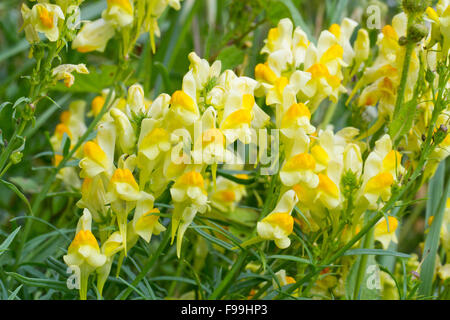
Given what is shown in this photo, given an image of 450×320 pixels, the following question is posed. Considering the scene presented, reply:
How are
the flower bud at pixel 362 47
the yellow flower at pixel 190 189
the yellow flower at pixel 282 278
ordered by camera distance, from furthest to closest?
1. the flower bud at pixel 362 47
2. the yellow flower at pixel 282 278
3. the yellow flower at pixel 190 189

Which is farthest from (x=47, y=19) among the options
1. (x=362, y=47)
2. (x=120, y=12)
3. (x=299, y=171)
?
(x=362, y=47)

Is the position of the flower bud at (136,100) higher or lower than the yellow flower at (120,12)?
lower

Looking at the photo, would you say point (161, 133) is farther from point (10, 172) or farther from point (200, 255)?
point (10, 172)

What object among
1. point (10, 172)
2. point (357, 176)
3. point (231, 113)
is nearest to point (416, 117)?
point (357, 176)

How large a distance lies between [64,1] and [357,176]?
39cm

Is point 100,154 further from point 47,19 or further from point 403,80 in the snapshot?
point 403,80

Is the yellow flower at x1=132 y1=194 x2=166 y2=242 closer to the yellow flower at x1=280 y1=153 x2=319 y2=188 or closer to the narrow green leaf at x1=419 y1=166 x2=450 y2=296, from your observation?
the yellow flower at x1=280 y1=153 x2=319 y2=188

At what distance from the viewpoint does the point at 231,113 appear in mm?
619

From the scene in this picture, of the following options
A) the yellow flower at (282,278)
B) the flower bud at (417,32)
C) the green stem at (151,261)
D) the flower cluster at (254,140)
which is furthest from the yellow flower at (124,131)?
the flower bud at (417,32)

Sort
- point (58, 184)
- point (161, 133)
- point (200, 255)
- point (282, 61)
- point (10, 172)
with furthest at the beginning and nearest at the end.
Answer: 1. point (10, 172)
2. point (58, 184)
3. point (200, 255)
4. point (282, 61)
5. point (161, 133)

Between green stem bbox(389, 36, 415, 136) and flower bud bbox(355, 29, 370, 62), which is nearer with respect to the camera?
green stem bbox(389, 36, 415, 136)

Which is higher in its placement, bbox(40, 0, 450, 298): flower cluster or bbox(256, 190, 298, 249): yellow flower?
bbox(40, 0, 450, 298): flower cluster

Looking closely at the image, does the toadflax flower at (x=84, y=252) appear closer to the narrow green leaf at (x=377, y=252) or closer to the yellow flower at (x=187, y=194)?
the yellow flower at (x=187, y=194)

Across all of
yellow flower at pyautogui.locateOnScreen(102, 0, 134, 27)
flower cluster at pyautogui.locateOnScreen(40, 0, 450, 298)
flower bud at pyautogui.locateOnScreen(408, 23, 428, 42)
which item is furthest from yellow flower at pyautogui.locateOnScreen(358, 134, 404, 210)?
yellow flower at pyautogui.locateOnScreen(102, 0, 134, 27)
